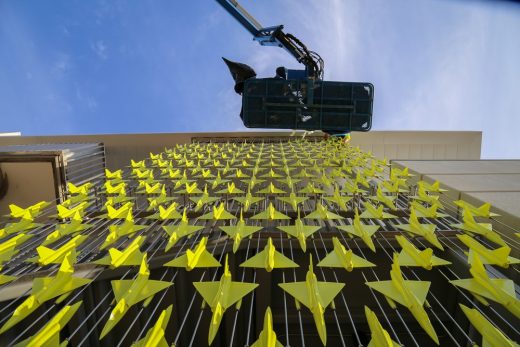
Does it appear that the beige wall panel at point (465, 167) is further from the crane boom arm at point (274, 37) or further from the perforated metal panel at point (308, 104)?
the crane boom arm at point (274, 37)

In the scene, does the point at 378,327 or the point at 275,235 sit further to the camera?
the point at 275,235

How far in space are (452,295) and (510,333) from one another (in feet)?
1.21

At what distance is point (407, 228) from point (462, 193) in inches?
45.2

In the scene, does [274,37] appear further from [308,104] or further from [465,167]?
[465,167]

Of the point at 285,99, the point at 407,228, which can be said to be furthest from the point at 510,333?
the point at 285,99

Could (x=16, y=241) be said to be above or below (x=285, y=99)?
below

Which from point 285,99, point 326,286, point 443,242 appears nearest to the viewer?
point 326,286

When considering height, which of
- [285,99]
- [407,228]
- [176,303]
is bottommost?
[176,303]

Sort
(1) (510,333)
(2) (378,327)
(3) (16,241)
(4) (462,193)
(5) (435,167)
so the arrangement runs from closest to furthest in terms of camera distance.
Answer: (2) (378,327) < (1) (510,333) < (3) (16,241) < (4) (462,193) < (5) (435,167)

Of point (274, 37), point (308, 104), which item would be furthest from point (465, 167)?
point (274, 37)

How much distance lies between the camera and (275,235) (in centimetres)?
206

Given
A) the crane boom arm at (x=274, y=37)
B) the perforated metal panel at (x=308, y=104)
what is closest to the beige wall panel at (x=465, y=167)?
the perforated metal panel at (x=308, y=104)

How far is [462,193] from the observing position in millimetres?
2588

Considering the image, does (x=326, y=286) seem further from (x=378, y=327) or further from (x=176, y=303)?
(x=176, y=303)
